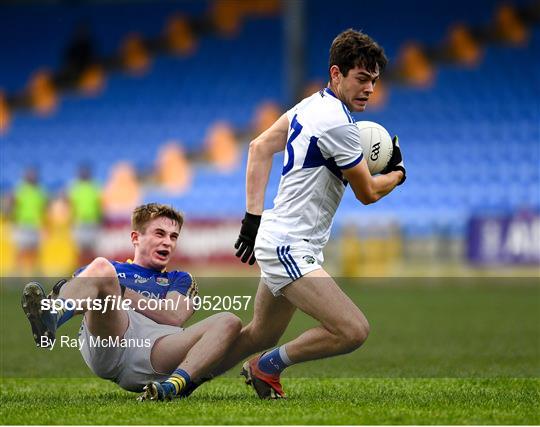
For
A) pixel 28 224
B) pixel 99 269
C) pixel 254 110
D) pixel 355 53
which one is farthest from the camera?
pixel 254 110

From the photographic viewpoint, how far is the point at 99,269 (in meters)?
5.14

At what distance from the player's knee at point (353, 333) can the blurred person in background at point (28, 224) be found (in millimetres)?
14172

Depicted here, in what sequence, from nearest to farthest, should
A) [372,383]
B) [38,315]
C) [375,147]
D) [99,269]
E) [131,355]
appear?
1. [38,315]
2. [99,269]
3. [131,355]
4. [375,147]
5. [372,383]

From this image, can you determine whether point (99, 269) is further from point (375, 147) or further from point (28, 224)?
point (28, 224)

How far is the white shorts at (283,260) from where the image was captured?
533 centimetres

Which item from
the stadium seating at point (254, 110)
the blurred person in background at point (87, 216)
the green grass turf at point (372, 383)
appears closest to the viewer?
the green grass turf at point (372, 383)

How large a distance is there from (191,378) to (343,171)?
1278 mm

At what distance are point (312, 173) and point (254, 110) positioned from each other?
712 inches

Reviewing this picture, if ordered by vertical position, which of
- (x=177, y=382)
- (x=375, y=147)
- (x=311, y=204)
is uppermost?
(x=375, y=147)

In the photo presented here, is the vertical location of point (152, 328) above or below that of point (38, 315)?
below

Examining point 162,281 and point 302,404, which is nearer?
point 302,404

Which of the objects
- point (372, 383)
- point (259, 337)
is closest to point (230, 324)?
point (259, 337)

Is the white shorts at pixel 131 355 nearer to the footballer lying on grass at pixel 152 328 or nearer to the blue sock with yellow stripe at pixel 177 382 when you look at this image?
the footballer lying on grass at pixel 152 328

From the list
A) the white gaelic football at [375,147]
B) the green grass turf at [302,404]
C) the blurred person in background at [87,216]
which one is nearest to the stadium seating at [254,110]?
the blurred person in background at [87,216]
